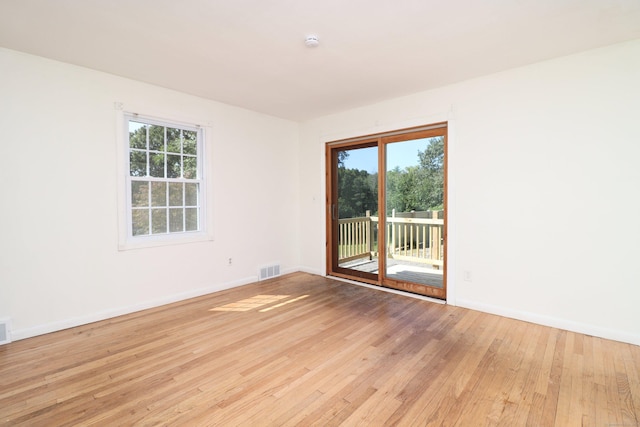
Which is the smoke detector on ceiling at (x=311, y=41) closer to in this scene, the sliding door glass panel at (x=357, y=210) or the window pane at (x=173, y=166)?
the sliding door glass panel at (x=357, y=210)

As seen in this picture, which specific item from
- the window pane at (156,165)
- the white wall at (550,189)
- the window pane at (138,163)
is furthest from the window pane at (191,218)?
the white wall at (550,189)

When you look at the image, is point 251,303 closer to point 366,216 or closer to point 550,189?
point 366,216

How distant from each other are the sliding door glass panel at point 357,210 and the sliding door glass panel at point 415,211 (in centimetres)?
25

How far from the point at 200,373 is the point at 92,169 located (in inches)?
100

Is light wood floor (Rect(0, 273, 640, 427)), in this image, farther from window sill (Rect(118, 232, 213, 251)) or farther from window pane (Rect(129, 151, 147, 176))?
window pane (Rect(129, 151, 147, 176))

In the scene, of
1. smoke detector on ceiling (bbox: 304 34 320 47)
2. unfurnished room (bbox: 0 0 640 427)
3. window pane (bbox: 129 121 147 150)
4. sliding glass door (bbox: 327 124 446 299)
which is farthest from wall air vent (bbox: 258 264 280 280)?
smoke detector on ceiling (bbox: 304 34 320 47)

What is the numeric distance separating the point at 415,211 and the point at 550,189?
1.54 m

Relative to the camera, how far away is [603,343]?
2811 mm

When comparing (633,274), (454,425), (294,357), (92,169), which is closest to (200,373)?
(294,357)

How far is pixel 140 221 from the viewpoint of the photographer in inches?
150

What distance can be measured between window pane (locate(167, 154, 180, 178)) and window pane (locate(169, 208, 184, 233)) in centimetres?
47

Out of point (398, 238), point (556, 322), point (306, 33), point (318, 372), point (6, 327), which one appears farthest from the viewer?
point (398, 238)

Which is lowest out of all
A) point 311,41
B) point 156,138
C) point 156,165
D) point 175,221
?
point 175,221

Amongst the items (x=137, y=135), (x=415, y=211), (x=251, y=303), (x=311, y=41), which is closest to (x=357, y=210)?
(x=415, y=211)
